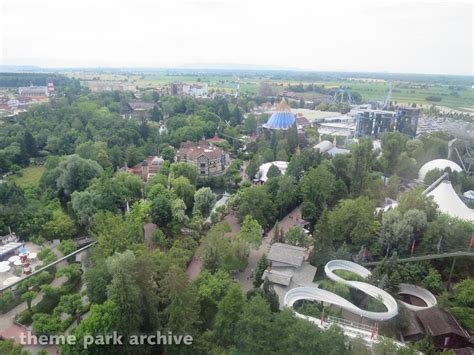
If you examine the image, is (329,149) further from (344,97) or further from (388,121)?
(344,97)

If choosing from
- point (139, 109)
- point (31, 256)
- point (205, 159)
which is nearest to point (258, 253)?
point (31, 256)

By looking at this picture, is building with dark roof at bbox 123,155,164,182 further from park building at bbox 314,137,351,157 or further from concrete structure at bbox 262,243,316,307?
concrete structure at bbox 262,243,316,307

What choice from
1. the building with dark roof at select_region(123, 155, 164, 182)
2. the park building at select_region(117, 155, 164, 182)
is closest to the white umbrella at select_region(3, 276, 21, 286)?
the park building at select_region(117, 155, 164, 182)

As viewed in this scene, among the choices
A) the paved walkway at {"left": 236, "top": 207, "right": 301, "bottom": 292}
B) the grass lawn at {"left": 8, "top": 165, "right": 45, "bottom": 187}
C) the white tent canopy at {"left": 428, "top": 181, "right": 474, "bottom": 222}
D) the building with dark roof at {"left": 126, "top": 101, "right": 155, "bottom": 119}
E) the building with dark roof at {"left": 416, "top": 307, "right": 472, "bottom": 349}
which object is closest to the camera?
the building with dark roof at {"left": 416, "top": 307, "right": 472, "bottom": 349}

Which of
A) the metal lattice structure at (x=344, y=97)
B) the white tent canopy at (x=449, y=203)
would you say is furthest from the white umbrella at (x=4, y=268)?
the metal lattice structure at (x=344, y=97)

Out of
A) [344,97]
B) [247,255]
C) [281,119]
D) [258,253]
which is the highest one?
[344,97]

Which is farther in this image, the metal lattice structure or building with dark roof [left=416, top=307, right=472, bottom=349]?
the metal lattice structure

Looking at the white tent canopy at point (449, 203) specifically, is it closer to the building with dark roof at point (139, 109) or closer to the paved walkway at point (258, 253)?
the paved walkway at point (258, 253)

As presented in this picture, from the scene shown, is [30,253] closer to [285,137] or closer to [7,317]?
[7,317]
